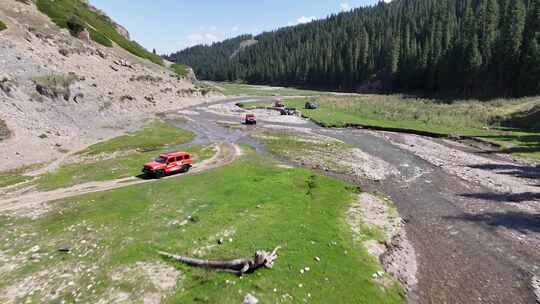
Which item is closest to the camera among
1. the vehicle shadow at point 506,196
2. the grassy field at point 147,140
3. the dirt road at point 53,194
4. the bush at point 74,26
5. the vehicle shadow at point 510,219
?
the vehicle shadow at point 510,219

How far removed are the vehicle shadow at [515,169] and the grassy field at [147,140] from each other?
4560 cm

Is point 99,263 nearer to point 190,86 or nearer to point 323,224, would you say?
point 323,224

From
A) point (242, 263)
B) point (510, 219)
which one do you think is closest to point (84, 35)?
point (242, 263)

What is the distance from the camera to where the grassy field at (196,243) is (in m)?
14.6

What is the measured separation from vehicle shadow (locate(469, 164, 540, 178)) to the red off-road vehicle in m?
36.1

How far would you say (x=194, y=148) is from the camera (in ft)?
162

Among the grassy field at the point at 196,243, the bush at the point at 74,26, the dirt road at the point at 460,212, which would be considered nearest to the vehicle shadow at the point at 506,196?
the dirt road at the point at 460,212

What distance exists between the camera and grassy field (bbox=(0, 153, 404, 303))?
47.8ft

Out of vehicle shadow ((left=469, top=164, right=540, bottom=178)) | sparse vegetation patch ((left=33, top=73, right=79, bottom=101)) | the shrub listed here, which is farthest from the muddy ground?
the shrub

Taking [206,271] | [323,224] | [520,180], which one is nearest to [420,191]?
[520,180]

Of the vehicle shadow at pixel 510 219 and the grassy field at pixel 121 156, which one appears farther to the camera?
the grassy field at pixel 121 156

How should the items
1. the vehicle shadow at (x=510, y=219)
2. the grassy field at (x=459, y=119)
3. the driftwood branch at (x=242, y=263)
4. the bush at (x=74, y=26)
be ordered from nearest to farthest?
A: the driftwood branch at (x=242, y=263), the vehicle shadow at (x=510, y=219), the grassy field at (x=459, y=119), the bush at (x=74, y=26)

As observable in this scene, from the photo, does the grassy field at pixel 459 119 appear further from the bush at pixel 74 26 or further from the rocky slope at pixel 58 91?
the bush at pixel 74 26

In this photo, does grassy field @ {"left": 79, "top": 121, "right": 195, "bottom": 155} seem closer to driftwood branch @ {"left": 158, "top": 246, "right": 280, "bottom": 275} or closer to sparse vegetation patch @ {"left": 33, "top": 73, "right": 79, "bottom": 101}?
sparse vegetation patch @ {"left": 33, "top": 73, "right": 79, "bottom": 101}
